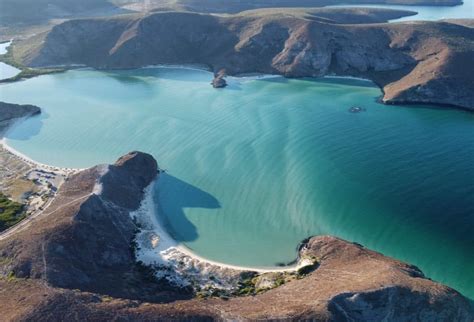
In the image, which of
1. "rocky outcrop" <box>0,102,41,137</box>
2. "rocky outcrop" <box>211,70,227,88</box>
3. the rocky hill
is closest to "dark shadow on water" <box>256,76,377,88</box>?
"rocky outcrop" <box>211,70,227,88</box>

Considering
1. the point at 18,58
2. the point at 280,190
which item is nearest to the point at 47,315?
the point at 280,190

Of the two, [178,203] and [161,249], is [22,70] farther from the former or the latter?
[161,249]

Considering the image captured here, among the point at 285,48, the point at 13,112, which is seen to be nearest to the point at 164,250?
the point at 13,112

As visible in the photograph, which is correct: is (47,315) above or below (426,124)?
below

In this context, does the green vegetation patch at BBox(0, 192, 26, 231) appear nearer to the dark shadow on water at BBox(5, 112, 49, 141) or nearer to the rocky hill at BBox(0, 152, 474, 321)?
the rocky hill at BBox(0, 152, 474, 321)

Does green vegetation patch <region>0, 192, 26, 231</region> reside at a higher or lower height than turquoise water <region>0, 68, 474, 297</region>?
lower

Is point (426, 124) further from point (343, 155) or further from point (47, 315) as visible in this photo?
point (47, 315)

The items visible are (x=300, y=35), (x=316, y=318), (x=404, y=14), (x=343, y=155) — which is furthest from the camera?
(x=404, y=14)

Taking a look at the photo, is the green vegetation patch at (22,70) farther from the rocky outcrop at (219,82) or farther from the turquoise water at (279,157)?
the rocky outcrop at (219,82)
